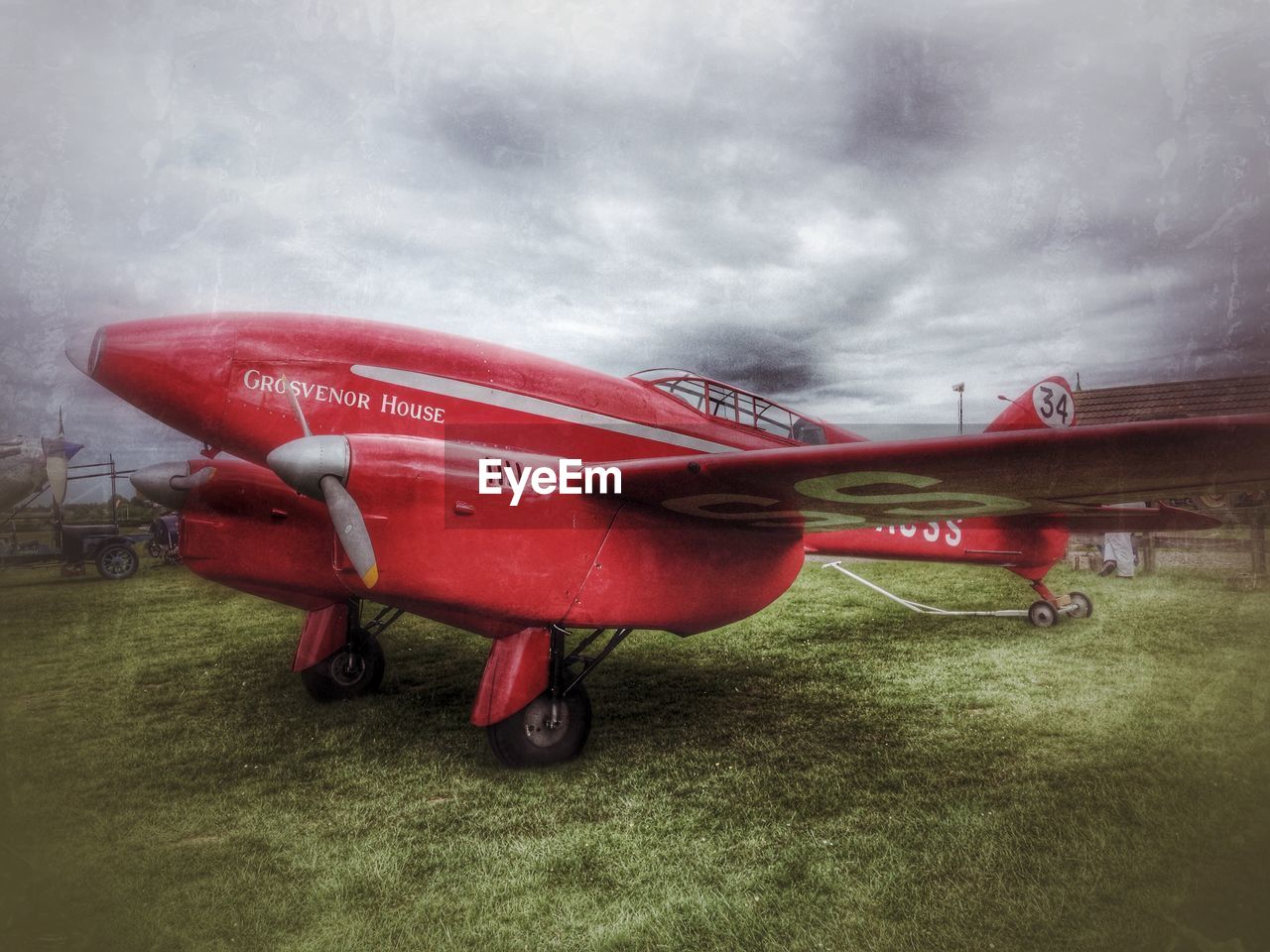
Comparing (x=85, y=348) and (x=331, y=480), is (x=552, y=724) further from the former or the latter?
(x=85, y=348)

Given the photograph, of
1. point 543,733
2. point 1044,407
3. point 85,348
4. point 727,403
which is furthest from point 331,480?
point 1044,407

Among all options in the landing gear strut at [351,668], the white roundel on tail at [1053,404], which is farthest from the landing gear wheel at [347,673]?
the white roundel on tail at [1053,404]

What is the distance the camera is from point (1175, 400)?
8.62ft

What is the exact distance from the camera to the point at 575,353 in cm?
327

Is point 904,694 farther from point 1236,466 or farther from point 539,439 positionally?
point 539,439

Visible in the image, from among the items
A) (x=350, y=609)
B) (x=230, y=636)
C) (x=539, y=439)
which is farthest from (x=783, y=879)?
(x=230, y=636)

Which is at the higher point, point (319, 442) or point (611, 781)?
point (319, 442)

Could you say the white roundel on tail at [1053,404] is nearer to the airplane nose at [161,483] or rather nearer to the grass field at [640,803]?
the grass field at [640,803]

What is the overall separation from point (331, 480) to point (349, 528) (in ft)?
0.57

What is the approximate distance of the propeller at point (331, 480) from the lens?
80.4 inches

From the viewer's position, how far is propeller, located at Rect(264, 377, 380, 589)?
6.70ft

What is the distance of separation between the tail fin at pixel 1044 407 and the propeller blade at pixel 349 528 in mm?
2730

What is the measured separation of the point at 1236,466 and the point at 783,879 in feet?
6.54

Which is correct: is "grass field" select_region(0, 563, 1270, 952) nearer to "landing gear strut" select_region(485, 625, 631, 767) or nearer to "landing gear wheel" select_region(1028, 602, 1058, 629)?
"landing gear strut" select_region(485, 625, 631, 767)
